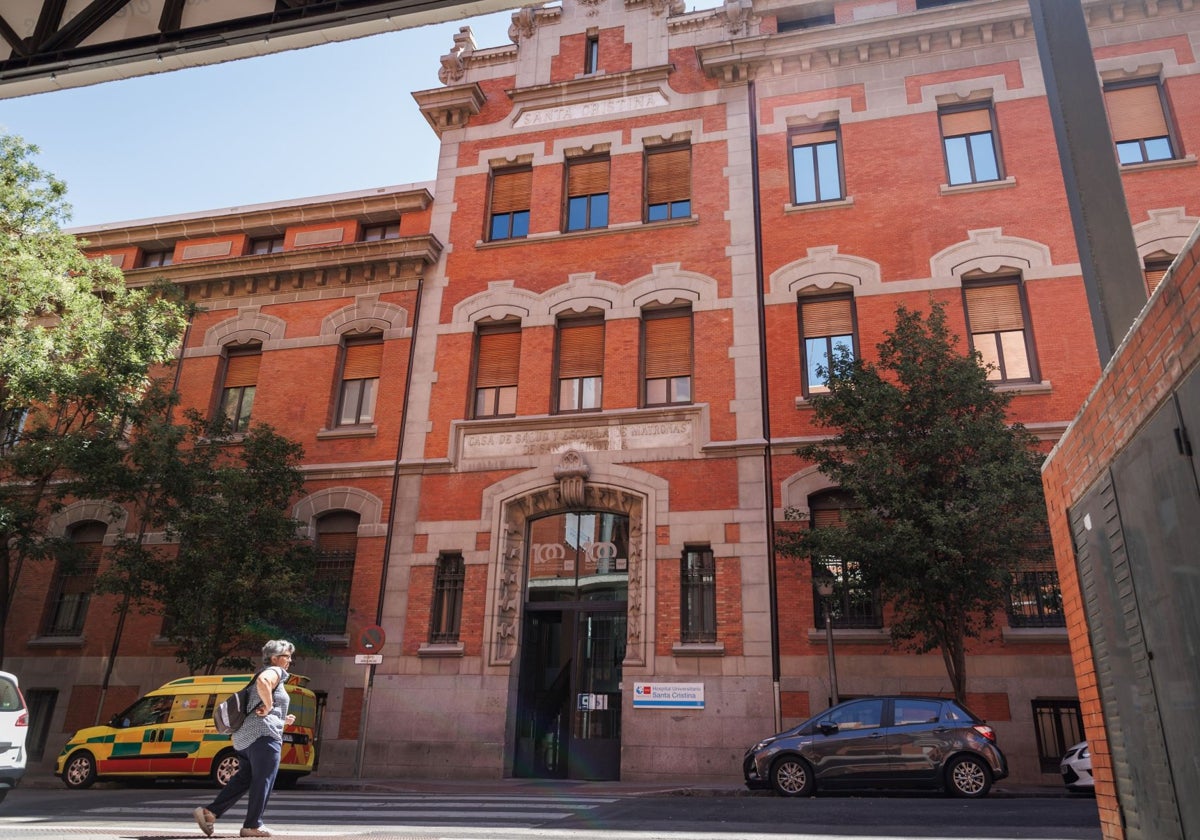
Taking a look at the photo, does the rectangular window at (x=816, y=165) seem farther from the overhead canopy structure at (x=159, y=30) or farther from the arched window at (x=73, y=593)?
the arched window at (x=73, y=593)

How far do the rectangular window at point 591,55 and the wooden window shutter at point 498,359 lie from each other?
7658 millimetres

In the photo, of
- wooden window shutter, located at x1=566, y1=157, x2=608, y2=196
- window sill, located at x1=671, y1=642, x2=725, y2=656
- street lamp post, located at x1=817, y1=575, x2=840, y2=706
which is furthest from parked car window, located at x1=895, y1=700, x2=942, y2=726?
wooden window shutter, located at x1=566, y1=157, x2=608, y2=196

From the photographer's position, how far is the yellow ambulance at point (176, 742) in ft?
47.1

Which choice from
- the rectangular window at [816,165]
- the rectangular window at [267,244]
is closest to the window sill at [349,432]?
the rectangular window at [267,244]

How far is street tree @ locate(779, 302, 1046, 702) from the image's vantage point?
44.9ft

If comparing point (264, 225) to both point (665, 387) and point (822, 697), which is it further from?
point (822, 697)

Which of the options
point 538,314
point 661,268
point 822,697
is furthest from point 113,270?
point 822,697

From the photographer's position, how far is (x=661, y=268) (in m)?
20.4

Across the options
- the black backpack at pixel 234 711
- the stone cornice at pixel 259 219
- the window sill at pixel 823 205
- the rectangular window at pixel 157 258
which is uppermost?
the stone cornice at pixel 259 219

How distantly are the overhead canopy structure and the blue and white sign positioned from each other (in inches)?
543

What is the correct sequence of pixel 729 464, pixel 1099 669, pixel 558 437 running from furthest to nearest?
pixel 558 437 < pixel 729 464 < pixel 1099 669

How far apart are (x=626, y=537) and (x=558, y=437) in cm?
269

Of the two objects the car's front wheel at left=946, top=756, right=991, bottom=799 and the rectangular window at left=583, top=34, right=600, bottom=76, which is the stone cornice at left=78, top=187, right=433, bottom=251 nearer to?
the rectangular window at left=583, top=34, right=600, bottom=76

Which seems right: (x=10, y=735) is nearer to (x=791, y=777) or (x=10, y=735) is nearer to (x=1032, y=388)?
(x=791, y=777)
